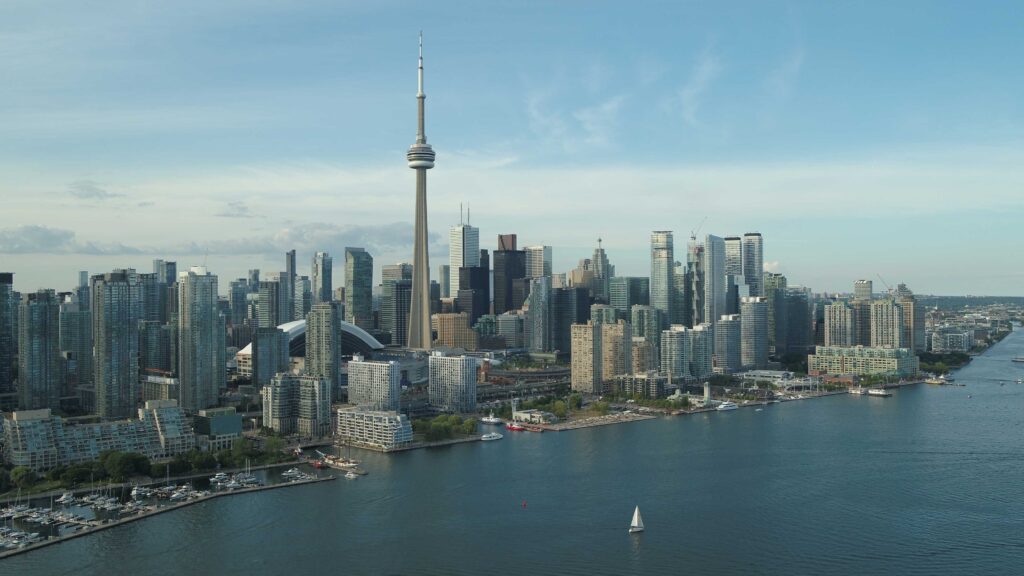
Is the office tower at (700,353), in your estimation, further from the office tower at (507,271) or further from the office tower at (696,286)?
the office tower at (507,271)

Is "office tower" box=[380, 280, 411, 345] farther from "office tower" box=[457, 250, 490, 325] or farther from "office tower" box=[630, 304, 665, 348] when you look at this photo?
"office tower" box=[630, 304, 665, 348]

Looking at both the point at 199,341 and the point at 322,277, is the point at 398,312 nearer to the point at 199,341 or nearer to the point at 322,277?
the point at 322,277

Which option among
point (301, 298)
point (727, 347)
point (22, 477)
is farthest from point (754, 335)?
point (22, 477)

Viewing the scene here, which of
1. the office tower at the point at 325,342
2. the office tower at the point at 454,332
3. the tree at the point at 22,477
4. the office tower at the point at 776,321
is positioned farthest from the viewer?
the office tower at the point at 776,321

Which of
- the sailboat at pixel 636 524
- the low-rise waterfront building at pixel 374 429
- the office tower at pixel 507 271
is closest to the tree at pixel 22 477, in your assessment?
the low-rise waterfront building at pixel 374 429

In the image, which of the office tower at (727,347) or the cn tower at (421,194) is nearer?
the cn tower at (421,194)

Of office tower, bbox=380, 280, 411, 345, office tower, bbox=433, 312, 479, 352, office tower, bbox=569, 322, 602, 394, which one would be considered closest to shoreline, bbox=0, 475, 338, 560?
office tower, bbox=569, 322, 602, 394

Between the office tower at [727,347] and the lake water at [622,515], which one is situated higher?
the office tower at [727,347]
